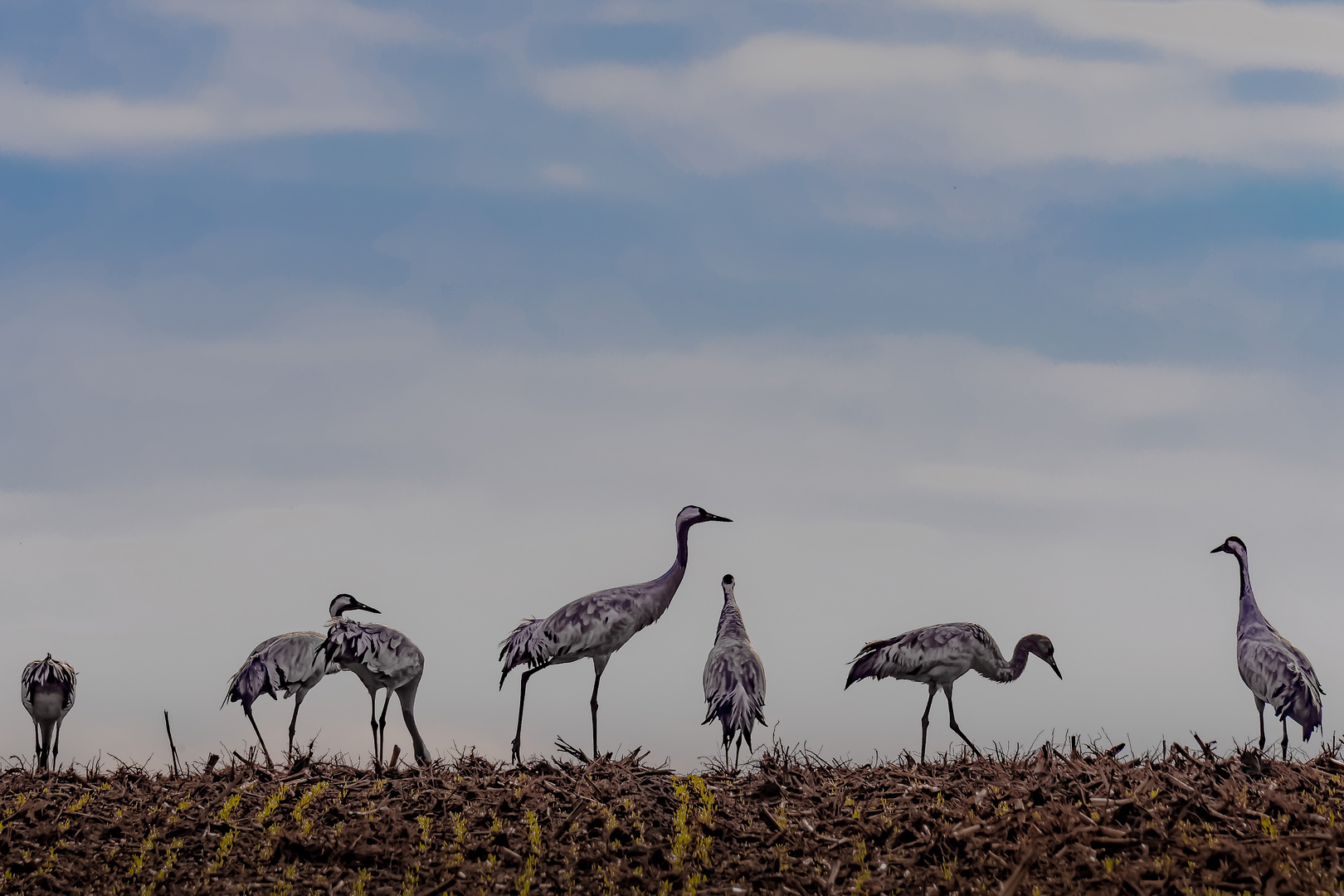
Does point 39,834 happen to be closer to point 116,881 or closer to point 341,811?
point 116,881

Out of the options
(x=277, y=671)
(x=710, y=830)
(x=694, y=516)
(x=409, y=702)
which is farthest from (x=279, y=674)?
(x=710, y=830)

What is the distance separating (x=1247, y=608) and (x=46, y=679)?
1938 centimetres

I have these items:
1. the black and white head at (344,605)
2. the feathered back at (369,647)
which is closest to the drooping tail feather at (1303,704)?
the feathered back at (369,647)

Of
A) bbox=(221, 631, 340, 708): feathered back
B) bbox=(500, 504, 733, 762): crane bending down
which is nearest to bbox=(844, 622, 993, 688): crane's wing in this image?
bbox=(500, 504, 733, 762): crane bending down

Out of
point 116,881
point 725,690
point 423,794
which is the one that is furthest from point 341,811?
point 725,690

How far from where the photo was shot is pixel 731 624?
1783 centimetres

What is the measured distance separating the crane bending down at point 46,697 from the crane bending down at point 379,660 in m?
5.37

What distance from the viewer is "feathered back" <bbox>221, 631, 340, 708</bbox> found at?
17.2 m

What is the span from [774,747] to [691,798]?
65.8 inches

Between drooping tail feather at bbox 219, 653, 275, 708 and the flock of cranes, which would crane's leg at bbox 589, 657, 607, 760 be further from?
drooping tail feather at bbox 219, 653, 275, 708

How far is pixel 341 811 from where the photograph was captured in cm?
1175

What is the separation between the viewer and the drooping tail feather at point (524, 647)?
56.9 feet

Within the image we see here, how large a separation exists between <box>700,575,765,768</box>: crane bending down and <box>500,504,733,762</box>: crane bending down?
1.24 metres

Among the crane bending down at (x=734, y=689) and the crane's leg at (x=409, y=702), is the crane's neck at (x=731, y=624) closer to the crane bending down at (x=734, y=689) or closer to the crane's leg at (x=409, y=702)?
the crane bending down at (x=734, y=689)
